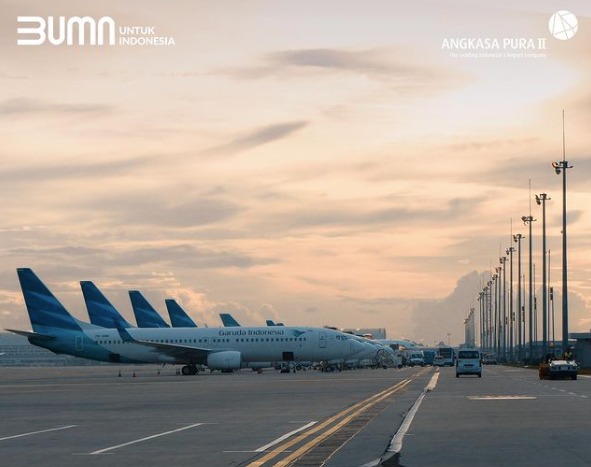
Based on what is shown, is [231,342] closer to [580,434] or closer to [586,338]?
[586,338]

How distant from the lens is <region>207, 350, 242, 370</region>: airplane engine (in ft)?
333

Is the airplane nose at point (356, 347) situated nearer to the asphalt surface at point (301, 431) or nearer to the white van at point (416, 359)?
the asphalt surface at point (301, 431)

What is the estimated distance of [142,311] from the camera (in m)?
136

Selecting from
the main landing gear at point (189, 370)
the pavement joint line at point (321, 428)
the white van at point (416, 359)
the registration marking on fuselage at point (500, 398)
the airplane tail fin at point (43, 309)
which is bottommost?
the white van at point (416, 359)

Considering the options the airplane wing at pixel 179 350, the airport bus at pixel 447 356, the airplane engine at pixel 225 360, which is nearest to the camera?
the airplane wing at pixel 179 350

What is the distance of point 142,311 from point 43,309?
31.2 meters

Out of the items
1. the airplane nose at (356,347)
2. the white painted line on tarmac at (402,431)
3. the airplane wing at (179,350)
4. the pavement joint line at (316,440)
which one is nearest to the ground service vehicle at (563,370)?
the airplane nose at (356,347)

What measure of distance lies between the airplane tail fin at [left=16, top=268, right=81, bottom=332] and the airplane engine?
521 inches

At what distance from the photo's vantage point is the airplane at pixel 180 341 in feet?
340

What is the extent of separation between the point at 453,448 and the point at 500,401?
21078 mm

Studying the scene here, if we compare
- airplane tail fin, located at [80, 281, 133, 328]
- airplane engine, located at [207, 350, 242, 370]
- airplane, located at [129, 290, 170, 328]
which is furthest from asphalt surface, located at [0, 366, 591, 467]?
airplane, located at [129, 290, 170, 328]

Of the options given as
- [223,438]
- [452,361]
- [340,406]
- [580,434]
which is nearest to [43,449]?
[223,438]

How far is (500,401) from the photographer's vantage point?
4403cm

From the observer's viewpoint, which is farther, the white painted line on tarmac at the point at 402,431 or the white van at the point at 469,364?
the white van at the point at 469,364
